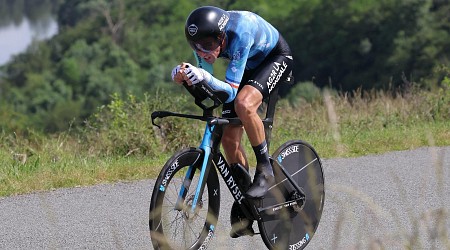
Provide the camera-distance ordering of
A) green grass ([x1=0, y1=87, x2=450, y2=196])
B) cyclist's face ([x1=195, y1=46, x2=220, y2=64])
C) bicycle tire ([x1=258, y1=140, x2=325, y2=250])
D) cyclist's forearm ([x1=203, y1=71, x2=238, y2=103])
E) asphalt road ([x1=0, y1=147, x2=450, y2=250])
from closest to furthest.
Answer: cyclist's forearm ([x1=203, y1=71, x2=238, y2=103]) → cyclist's face ([x1=195, y1=46, x2=220, y2=64]) → bicycle tire ([x1=258, y1=140, x2=325, y2=250]) → asphalt road ([x1=0, y1=147, x2=450, y2=250]) → green grass ([x1=0, y1=87, x2=450, y2=196])

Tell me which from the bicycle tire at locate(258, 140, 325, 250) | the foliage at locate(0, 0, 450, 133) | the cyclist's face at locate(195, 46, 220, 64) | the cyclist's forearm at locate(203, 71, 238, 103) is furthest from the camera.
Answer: the foliage at locate(0, 0, 450, 133)

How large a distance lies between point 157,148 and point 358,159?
211 centimetres

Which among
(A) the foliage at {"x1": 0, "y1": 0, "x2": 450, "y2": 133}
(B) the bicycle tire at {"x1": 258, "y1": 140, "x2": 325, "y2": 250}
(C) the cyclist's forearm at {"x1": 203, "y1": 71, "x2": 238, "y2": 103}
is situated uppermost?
(C) the cyclist's forearm at {"x1": 203, "y1": 71, "x2": 238, "y2": 103}

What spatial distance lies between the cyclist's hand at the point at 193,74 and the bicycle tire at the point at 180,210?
42cm

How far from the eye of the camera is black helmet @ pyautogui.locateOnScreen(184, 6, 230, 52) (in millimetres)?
5613

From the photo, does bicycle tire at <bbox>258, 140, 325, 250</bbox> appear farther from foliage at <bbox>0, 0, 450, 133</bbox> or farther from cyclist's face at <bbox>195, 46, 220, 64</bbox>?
foliage at <bbox>0, 0, 450, 133</bbox>

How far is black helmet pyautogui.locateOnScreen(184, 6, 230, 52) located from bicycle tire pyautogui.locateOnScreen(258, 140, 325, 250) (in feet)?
3.35

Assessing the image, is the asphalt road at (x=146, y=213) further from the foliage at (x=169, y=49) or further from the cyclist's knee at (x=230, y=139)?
the foliage at (x=169, y=49)

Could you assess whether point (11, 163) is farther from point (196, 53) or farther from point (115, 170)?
point (196, 53)

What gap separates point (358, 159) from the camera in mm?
10312

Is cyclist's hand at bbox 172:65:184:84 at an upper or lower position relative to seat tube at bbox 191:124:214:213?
upper

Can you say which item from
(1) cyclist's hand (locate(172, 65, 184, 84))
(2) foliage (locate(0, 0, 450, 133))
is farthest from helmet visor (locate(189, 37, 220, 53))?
(2) foliage (locate(0, 0, 450, 133))

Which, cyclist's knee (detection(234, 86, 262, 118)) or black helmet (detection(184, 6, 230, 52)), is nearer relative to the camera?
black helmet (detection(184, 6, 230, 52))

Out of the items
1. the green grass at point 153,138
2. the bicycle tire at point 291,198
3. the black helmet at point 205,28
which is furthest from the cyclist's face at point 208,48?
the green grass at point 153,138
